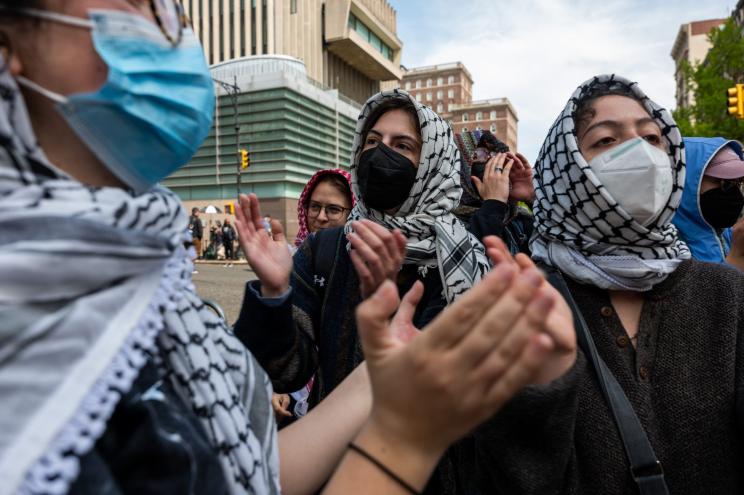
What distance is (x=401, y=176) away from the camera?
2.29m

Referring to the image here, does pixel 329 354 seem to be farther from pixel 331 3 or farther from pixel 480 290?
pixel 331 3

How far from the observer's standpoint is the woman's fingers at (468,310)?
2.41 feet

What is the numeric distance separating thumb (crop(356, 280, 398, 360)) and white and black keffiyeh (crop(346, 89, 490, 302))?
4.00 ft

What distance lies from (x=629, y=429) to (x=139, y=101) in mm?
1532

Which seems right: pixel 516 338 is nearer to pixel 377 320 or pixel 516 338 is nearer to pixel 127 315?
pixel 377 320

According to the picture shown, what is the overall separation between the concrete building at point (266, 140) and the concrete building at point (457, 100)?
5780cm

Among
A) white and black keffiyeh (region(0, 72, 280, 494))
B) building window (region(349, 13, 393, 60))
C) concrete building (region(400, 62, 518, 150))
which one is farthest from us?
concrete building (region(400, 62, 518, 150))

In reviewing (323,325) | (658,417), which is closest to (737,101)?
(658,417)

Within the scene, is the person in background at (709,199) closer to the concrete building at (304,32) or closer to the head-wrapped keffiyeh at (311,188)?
the head-wrapped keffiyeh at (311,188)

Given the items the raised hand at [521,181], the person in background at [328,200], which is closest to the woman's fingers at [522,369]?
the raised hand at [521,181]

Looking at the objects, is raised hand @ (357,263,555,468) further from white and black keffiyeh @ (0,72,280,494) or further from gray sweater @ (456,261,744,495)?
gray sweater @ (456,261,744,495)

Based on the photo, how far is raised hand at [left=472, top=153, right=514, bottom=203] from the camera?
2648mm

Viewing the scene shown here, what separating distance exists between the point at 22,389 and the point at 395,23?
4706cm

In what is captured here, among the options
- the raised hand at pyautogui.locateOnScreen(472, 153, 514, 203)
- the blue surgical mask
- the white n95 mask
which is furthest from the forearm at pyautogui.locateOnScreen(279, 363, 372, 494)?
the raised hand at pyautogui.locateOnScreen(472, 153, 514, 203)
